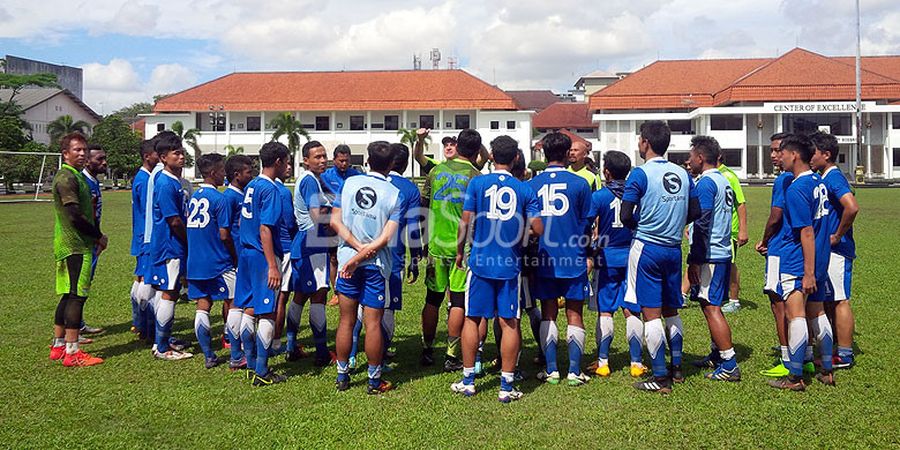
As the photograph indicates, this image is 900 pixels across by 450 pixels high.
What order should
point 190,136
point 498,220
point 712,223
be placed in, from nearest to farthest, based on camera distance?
point 498,220 → point 712,223 → point 190,136

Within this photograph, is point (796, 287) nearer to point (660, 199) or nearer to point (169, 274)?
point (660, 199)

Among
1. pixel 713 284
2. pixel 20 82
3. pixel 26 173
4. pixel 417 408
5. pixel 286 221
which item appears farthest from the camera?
pixel 20 82

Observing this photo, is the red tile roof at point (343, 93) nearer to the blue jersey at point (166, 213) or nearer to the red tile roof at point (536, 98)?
the red tile roof at point (536, 98)

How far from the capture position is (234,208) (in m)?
6.43

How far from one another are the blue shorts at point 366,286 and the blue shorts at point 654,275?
2070mm

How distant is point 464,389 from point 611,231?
193 centimetres

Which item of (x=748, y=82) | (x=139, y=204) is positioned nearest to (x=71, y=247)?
(x=139, y=204)

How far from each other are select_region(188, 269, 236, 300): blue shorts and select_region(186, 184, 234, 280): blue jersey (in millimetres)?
54

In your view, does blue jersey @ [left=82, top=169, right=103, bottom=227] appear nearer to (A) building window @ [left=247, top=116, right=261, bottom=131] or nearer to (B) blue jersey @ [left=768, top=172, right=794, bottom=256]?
(B) blue jersey @ [left=768, top=172, right=794, bottom=256]

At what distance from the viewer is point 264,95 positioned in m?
62.3

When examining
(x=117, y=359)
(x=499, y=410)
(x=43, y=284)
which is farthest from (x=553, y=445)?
(x=43, y=284)

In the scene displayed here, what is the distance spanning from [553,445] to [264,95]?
203 ft

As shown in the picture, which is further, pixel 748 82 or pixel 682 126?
pixel 682 126

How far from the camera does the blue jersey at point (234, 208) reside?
637 cm
